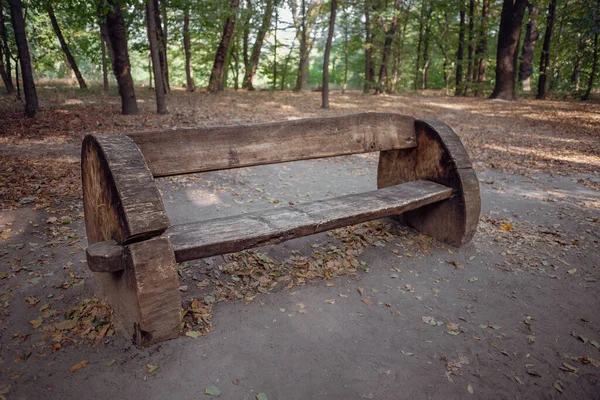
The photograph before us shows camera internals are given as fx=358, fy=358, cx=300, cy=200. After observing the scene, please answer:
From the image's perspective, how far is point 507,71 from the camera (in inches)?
525

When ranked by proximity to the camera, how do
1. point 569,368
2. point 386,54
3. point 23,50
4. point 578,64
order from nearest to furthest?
1. point 569,368
2. point 23,50
3. point 578,64
4. point 386,54

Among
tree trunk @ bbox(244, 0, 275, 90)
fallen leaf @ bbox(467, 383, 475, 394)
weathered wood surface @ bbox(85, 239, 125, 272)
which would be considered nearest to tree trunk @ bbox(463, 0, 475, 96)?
tree trunk @ bbox(244, 0, 275, 90)

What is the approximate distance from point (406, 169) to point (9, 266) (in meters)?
3.74

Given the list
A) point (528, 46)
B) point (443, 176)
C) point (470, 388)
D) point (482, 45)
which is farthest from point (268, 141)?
point (482, 45)

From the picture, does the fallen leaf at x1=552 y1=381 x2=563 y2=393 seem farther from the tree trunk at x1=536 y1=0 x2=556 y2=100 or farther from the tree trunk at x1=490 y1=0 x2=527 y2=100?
the tree trunk at x1=536 y1=0 x2=556 y2=100

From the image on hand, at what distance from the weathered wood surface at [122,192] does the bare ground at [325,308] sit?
0.75 meters

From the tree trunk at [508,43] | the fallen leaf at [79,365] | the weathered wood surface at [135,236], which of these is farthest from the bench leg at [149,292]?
the tree trunk at [508,43]

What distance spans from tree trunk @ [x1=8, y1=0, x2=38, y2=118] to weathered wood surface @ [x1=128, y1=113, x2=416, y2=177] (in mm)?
7468

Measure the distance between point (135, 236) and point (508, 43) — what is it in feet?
50.4

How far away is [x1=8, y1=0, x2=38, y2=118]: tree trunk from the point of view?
7.41 meters

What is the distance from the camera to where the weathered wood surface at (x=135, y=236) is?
1.89m

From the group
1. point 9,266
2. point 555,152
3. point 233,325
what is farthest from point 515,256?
point 555,152

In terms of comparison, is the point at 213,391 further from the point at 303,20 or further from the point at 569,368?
the point at 303,20

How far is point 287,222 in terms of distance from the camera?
249 cm
